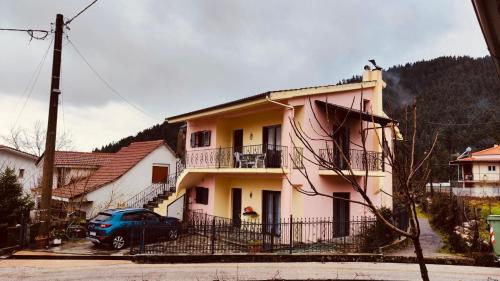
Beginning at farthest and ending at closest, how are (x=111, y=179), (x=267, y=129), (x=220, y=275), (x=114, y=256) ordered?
(x=111, y=179)
(x=267, y=129)
(x=114, y=256)
(x=220, y=275)

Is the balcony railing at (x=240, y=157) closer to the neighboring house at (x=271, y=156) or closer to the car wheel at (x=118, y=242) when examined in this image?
the neighboring house at (x=271, y=156)

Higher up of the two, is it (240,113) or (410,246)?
(240,113)

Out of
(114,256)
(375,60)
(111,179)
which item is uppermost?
(375,60)

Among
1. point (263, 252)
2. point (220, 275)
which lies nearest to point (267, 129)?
point (263, 252)

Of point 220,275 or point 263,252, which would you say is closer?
point 220,275

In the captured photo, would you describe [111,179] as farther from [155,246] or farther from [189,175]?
[155,246]

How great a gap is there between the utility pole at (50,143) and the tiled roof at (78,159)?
46.4ft

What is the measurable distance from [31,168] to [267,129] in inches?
1063

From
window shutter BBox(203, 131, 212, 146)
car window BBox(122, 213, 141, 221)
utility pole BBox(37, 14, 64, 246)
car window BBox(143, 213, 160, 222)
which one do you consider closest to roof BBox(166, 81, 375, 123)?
window shutter BBox(203, 131, 212, 146)

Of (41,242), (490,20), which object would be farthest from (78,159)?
(490,20)

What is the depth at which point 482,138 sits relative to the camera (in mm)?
67875

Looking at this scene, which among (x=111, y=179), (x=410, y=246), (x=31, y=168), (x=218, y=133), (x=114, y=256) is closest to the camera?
(x=114, y=256)

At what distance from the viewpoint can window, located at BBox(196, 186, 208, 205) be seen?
841 inches

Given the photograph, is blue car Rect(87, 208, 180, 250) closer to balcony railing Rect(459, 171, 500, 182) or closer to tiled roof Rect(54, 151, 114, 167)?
tiled roof Rect(54, 151, 114, 167)
